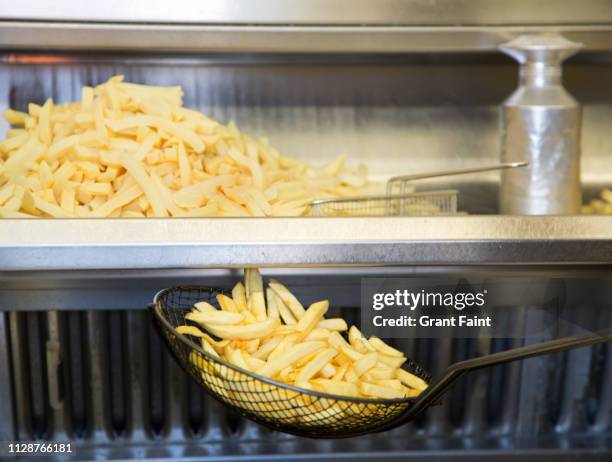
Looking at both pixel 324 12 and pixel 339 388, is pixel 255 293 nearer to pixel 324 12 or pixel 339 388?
pixel 339 388

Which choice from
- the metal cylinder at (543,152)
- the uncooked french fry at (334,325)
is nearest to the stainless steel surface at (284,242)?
A: the uncooked french fry at (334,325)

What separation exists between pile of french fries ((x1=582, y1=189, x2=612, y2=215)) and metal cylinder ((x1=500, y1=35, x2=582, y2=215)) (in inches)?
7.1

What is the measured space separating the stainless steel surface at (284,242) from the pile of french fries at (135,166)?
12 centimetres

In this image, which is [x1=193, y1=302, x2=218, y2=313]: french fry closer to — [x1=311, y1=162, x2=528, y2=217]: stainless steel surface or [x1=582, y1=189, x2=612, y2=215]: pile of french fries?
[x1=311, y1=162, x2=528, y2=217]: stainless steel surface

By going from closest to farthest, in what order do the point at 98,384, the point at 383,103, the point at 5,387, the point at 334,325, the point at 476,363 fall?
the point at 476,363, the point at 334,325, the point at 5,387, the point at 98,384, the point at 383,103

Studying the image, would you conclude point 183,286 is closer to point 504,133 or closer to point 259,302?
Answer: point 259,302

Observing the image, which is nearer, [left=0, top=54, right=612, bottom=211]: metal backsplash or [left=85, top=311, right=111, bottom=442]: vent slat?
[left=85, top=311, right=111, bottom=442]: vent slat

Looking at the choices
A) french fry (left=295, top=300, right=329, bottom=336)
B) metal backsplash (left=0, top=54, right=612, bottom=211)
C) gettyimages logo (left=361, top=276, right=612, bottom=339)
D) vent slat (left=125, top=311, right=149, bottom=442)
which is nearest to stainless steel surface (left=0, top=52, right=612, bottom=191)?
metal backsplash (left=0, top=54, right=612, bottom=211)

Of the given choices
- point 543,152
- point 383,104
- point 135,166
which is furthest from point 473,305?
point 383,104

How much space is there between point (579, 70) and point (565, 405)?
2.74ft

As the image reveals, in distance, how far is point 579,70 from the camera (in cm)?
197

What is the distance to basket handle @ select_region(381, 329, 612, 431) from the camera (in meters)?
1.07

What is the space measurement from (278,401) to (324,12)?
3.12ft

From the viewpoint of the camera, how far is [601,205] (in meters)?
1.70
